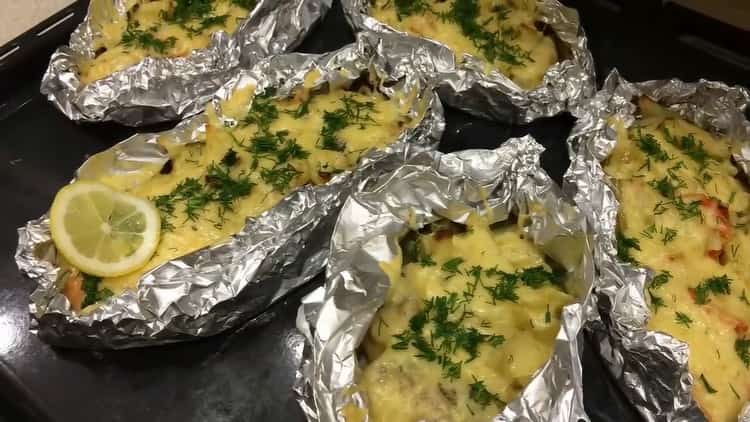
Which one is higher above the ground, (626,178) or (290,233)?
(290,233)

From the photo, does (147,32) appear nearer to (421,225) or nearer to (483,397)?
(421,225)

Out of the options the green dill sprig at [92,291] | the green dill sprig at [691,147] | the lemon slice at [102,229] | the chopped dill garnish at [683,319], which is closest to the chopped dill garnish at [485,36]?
the green dill sprig at [691,147]

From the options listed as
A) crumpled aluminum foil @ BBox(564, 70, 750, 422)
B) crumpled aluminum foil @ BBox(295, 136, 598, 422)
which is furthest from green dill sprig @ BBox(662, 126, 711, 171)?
crumpled aluminum foil @ BBox(295, 136, 598, 422)

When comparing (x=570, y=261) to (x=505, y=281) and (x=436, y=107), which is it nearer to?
(x=505, y=281)

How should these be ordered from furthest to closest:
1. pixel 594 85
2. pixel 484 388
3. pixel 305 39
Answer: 1. pixel 305 39
2. pixel 594 85
3. pixel 484 388

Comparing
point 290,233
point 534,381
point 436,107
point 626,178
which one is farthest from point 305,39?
point 534,381

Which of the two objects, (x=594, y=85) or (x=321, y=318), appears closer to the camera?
(x=321, y=318)

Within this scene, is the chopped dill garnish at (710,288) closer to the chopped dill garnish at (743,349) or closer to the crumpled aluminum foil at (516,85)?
the chopped dill garnish at (743,349)
